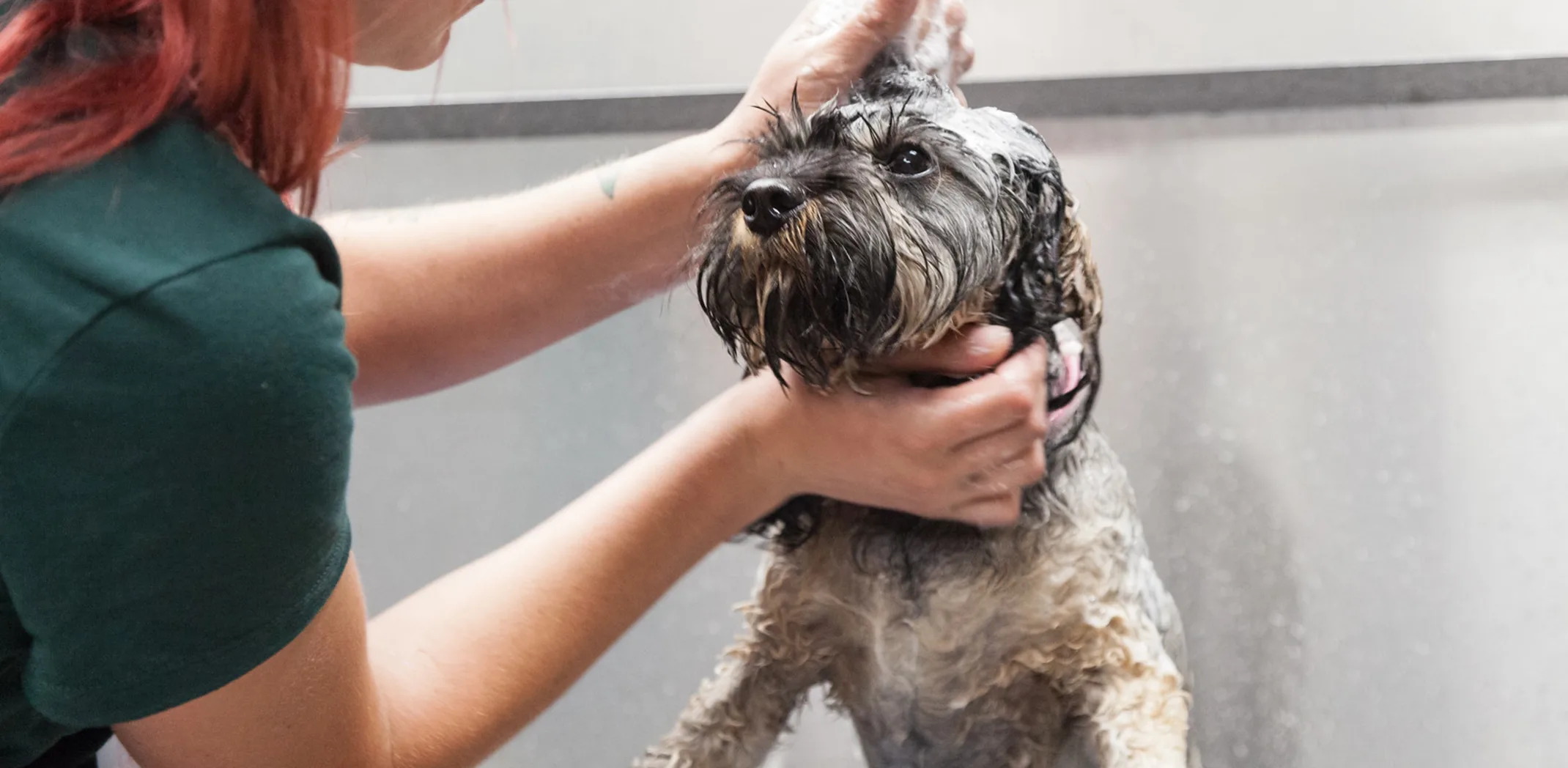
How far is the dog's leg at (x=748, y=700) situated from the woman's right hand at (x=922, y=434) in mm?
109

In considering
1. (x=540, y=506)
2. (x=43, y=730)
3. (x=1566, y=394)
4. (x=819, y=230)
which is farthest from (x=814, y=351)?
(x=1566, y=394)

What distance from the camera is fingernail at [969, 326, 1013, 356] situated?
0.65m

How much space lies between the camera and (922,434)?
0.66 meters

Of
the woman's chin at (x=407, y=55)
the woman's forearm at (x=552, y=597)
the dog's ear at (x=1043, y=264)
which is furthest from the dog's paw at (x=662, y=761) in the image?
the woman's chin at (x=407, y=55)

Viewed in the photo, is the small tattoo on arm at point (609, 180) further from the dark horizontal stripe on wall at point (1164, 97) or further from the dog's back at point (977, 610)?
the dog's back at point (977, 610)

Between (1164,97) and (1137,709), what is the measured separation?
554 millimetres

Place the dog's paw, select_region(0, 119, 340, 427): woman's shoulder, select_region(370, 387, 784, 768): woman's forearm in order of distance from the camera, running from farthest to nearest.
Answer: the dog's paw → select_region(370, 387, 784, 768): woman's forearm → select_region(0, 119, 340, 427): woman's shoulder

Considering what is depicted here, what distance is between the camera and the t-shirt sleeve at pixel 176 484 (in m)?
0.42

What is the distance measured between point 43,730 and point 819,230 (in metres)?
→ 0.42

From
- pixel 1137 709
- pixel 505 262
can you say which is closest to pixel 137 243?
pixel 505 262

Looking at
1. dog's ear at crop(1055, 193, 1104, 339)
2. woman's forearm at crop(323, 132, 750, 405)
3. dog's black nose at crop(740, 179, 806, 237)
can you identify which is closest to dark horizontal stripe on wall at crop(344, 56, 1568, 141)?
woman's forearm at crop(323, 132, 750, 405)

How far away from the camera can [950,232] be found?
599 millimetres

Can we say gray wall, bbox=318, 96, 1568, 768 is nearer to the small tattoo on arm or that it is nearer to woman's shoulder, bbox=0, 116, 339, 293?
the small tattoo on arm

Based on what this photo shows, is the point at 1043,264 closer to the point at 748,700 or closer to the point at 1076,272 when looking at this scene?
the point at 1076,272
